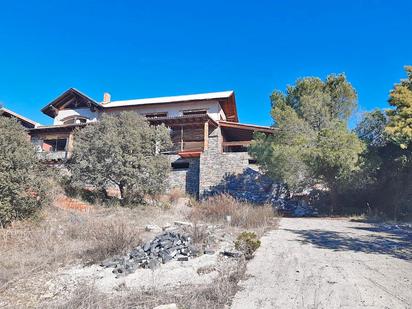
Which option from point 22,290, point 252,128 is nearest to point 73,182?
point 22,290

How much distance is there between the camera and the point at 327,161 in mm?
15898

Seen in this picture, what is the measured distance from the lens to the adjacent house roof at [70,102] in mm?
26281

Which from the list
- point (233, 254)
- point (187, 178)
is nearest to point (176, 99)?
point (187, 178)

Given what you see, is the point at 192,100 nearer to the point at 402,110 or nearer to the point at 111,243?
the point at 402,110

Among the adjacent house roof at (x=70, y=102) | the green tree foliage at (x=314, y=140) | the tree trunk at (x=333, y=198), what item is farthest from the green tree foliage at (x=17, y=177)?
the adjacent house roof at (x=70, y=102)

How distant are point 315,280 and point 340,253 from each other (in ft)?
7.85

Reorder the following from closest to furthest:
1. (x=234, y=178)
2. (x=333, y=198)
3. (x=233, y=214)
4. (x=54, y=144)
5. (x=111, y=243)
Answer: (x=111, y=243) → (x=233, y=214) → (x=333, y=198) → (x=234, y=178) → (x=54, y=144)

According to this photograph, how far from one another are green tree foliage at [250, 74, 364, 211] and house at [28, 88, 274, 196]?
2658mm

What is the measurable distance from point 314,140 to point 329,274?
40.7 ft

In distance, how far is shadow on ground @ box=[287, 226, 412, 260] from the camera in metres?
7.64

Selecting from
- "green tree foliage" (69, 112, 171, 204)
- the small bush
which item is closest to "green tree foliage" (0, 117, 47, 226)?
"green tree foliage" (69, 112, 171, 204)

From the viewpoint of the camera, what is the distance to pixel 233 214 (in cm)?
1131

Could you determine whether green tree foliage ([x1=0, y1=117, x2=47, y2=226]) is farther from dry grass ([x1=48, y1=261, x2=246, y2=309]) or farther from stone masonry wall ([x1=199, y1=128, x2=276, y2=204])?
stone masonry wall ([x1=199, y1=128, x2=276, y2=204])

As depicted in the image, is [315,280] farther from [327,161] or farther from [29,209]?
[327,161]
